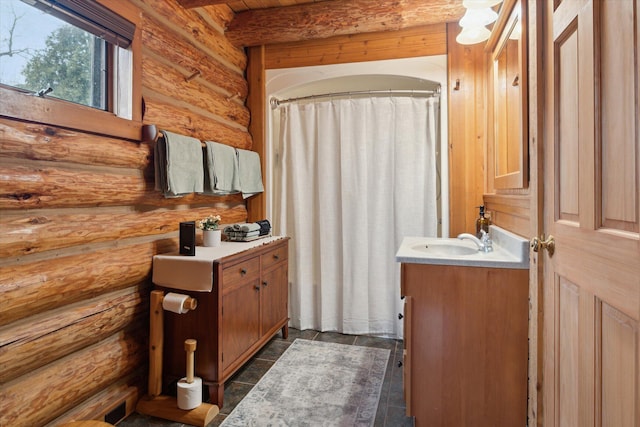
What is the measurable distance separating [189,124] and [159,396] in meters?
1.73

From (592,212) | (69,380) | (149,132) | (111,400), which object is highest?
(149,132)

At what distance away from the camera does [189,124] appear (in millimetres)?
2490

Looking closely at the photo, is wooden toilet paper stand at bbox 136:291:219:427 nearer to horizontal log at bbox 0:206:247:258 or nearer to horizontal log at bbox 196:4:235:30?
horizontal log at bbox 0:206:247:258

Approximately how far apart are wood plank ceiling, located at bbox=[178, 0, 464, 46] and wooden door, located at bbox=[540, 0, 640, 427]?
5.11 ft

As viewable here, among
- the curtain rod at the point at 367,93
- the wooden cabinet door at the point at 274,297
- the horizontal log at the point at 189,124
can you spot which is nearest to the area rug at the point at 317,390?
the wooden cabinet door at the point at 274,297

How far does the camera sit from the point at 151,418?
194 centimetres


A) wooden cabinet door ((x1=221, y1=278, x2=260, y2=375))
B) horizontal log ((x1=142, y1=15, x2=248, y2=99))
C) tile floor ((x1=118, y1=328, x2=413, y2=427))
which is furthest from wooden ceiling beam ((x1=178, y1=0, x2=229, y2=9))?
tile floor ((x1=118, y1=328, x2=413, y2=427))

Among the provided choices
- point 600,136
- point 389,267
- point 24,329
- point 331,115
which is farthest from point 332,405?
point 331,115

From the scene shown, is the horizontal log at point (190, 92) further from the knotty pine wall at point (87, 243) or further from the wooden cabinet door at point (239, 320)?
the wooden cabinet door at point (239, 320)

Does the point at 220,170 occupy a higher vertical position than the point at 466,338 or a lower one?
higher

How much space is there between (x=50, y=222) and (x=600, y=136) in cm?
203

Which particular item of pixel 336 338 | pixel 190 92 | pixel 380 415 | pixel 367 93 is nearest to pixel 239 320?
pixel 380 415

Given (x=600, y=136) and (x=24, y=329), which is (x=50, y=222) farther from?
(x=600, y=136)

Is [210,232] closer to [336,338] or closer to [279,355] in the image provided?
[279,355]
